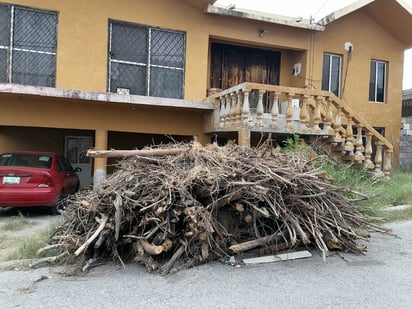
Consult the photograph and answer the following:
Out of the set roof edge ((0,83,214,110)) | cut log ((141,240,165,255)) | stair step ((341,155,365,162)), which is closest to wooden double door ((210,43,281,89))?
roof edge ((0,83,214,110))

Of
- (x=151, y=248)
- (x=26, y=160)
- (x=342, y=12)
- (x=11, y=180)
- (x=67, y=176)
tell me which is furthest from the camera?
(x=342, y=12)

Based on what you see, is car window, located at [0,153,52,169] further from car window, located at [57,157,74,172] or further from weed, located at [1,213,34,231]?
weed, located at [1,213,34,231]

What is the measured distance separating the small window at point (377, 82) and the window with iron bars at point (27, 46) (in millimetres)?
11436

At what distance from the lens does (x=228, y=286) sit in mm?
4309

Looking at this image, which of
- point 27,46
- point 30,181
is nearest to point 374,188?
point 30,181

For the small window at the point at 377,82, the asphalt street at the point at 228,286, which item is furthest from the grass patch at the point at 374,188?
the small window at the point at 377,82

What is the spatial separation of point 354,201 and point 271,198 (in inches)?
83.4

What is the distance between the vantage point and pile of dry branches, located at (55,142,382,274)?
480 cm

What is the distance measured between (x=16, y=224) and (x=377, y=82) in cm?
1338

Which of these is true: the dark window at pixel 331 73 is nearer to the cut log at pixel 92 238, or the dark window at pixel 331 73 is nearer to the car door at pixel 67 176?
the car door at pixel 67 176

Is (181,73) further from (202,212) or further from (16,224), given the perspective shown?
(202,212)

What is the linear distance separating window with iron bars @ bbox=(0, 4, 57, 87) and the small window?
37.5ft

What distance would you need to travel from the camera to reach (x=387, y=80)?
1459 cm

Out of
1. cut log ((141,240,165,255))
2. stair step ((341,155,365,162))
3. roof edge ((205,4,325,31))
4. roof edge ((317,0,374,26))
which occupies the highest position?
roof edge ((317,0,374,26))
